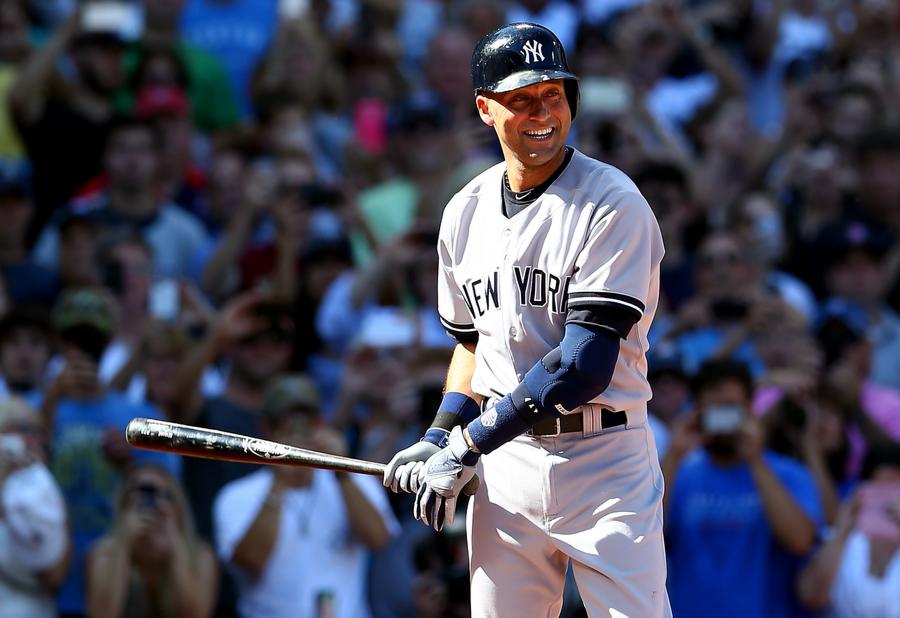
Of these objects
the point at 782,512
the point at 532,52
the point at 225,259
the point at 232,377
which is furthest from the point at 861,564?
the point at 532,52

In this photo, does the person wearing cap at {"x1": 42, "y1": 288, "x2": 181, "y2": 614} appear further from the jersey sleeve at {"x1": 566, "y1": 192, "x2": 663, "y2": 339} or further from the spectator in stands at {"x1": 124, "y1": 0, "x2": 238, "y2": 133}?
the jersey sleeve at {"x1": 566, "y1": 192, "x2": 663, "y2": 339}

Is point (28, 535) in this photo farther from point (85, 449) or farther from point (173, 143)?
point (173, 143)

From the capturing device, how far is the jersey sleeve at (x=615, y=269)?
3836 millimetres

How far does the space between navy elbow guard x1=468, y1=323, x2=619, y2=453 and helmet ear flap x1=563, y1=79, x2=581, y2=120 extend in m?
0.63

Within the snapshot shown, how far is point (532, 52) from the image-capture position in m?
3.92

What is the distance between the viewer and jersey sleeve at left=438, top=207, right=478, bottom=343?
4.26m

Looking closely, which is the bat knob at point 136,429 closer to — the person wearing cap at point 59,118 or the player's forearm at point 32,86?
the person wearing cap at point 59,118

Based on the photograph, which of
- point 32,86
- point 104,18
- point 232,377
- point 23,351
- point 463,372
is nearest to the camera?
point 463,372

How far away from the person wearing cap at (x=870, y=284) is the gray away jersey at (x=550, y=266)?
484cm

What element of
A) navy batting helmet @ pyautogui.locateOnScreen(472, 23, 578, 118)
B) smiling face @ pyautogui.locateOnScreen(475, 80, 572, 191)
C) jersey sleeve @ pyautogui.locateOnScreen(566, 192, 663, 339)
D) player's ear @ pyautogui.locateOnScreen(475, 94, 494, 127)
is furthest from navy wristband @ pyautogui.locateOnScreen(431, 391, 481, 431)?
navy batting helmet @ pyautogui.locateOnScreen(472, 23, 578, 118)

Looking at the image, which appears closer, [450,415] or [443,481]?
[443,481]

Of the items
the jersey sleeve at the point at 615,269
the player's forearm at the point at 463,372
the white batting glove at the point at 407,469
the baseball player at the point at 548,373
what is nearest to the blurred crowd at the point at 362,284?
the player's forearm at the point at 463,372

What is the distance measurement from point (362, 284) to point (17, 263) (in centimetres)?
192

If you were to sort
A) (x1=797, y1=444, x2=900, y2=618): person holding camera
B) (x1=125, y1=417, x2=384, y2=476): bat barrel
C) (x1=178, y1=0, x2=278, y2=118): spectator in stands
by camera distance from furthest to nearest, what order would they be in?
(x1=178, y1=0, x2=278, y2=118): spectator in stands, (x1=797, y1=444, x2=900, y2=618): person holding camera, (x1=125, y1=417, x2=384, y2=476): bat barrel
